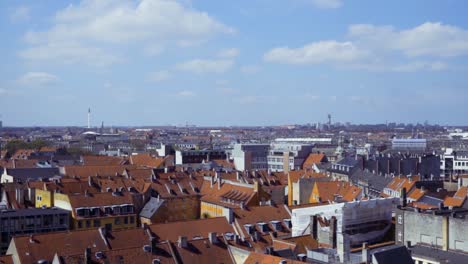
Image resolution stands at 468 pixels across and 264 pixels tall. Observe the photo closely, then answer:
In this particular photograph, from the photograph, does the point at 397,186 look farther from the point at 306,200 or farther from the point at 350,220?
the point at 350,220

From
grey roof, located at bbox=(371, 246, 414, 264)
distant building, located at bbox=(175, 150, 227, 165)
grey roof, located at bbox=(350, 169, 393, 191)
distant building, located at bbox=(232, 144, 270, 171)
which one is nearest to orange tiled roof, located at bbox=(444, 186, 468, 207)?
grey roof, located at bbox=(350, 169, 393, 191)

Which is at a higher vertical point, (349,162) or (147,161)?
(349,162)

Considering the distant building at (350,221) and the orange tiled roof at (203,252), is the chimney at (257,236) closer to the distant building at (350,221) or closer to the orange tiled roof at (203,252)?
the distant building at (350,221)

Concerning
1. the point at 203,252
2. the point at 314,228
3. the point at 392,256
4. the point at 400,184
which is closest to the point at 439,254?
the point at 392,256

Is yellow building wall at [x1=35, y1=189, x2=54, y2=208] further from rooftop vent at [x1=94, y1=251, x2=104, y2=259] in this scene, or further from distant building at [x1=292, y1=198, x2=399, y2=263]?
rooftop vent at [x1=94, y1=251, x2=104, y2=259]

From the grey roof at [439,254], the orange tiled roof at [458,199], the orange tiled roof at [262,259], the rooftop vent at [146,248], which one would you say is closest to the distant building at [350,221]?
the grey roof at [439,254]

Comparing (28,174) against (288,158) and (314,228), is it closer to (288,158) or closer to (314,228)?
(288,158)

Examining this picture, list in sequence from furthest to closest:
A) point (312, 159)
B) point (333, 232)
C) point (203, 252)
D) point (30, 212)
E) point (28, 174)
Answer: point (312, 159) → point (28, 174) → point (30, 212) → point (333, 232) → point (203, 252)
